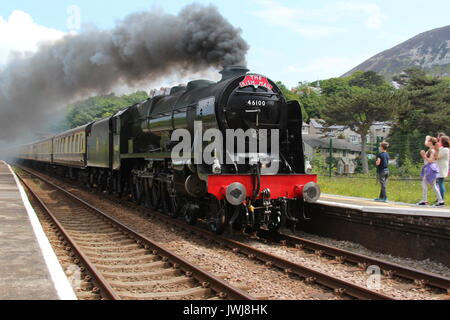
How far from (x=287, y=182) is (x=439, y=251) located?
9.77 ft

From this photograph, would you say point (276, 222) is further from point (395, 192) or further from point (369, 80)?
point (369, 80)

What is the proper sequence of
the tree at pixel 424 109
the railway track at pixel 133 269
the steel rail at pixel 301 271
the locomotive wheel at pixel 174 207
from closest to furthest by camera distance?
the steel rail at pixel 301 271 → the railway track at pixel 133 269 → the locomotive wheel at pixel 174 207 → the tree at pixel 424 109

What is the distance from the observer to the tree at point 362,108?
139 feet

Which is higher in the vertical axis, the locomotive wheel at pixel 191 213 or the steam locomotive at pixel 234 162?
the steam locomotive at pixel 234 162

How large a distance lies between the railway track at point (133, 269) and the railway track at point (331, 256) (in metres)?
1.27

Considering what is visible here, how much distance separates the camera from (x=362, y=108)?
4366 centimetres

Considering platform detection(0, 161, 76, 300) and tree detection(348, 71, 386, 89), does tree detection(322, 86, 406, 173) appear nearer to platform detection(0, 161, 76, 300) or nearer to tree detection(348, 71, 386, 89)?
platform detection(0, 161, 76, 300)

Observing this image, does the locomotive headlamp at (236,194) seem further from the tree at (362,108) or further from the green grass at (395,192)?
the tree at (362,108)

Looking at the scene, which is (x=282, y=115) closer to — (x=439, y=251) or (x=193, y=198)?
(x=193, y=198)

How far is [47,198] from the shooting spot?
1736cm

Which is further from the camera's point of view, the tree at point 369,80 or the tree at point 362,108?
the tree at point 369,80

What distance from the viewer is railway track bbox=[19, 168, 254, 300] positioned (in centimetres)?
553

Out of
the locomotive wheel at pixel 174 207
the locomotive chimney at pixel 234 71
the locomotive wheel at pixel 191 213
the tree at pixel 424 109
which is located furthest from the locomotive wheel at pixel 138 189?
the tree at pixel 424 109
